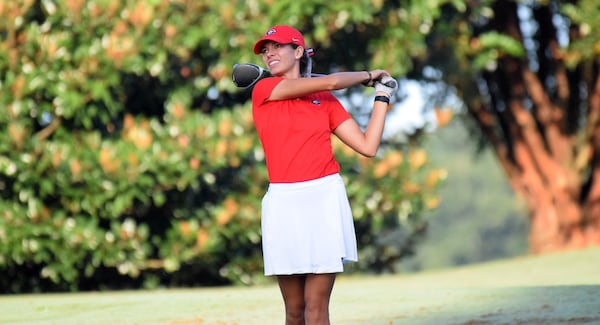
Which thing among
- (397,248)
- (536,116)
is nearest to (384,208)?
(397,248)

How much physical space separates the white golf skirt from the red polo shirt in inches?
2.3

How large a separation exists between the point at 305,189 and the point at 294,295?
21.0 inches

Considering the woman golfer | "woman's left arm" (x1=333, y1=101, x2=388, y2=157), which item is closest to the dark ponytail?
the woman golfer

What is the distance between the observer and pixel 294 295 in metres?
5.08

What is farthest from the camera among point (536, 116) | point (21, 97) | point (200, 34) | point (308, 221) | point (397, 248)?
point (536, 116)

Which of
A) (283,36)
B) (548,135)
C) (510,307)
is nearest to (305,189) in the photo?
(283,36)

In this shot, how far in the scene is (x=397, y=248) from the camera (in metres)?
15.4

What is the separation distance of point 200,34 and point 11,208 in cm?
282

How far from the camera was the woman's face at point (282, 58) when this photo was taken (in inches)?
203

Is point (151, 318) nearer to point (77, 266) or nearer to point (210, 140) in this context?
point (210, 140)

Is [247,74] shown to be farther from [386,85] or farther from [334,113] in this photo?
[386,85]

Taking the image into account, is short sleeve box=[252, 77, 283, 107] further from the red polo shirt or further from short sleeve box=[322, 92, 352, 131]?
short sleeve box=[322, 92, 352, 131]

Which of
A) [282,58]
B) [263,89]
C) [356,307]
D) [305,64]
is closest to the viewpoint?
[263,89]

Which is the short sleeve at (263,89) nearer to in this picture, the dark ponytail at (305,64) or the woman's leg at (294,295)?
the dark ponytail at (305,64)
